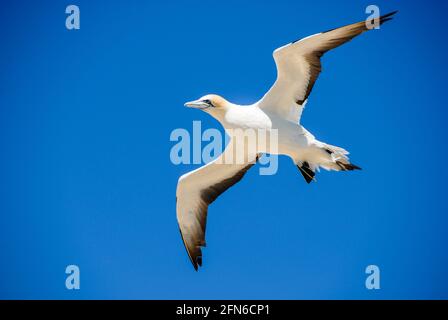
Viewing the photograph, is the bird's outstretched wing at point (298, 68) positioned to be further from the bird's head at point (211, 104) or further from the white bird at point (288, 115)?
the bird's head at point (211, 104)

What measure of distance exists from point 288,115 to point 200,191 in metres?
2.59

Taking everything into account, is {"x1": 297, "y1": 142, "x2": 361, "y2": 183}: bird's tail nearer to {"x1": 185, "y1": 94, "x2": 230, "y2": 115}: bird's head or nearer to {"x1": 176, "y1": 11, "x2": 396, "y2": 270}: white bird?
{"x1": 176, "y1": 11, "x2": 396, "y2": 270}: white bird

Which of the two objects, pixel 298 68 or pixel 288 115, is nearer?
pixel 298 68

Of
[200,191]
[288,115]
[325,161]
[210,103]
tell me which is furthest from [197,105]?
[325,161]

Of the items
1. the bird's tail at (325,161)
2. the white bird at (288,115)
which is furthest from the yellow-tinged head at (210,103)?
the bird's tail at (325,161)

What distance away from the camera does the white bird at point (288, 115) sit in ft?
47.2

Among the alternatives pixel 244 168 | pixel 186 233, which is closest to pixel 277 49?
pixel 244 168

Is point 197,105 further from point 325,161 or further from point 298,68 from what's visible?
point 325,161

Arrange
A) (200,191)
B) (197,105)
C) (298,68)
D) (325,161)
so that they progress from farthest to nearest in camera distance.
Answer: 1. (200,191)
2. (197,105)
3. (325,161)
4. (298,68)

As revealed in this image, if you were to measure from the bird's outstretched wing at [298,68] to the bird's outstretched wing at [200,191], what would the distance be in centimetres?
132

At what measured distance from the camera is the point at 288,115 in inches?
599
